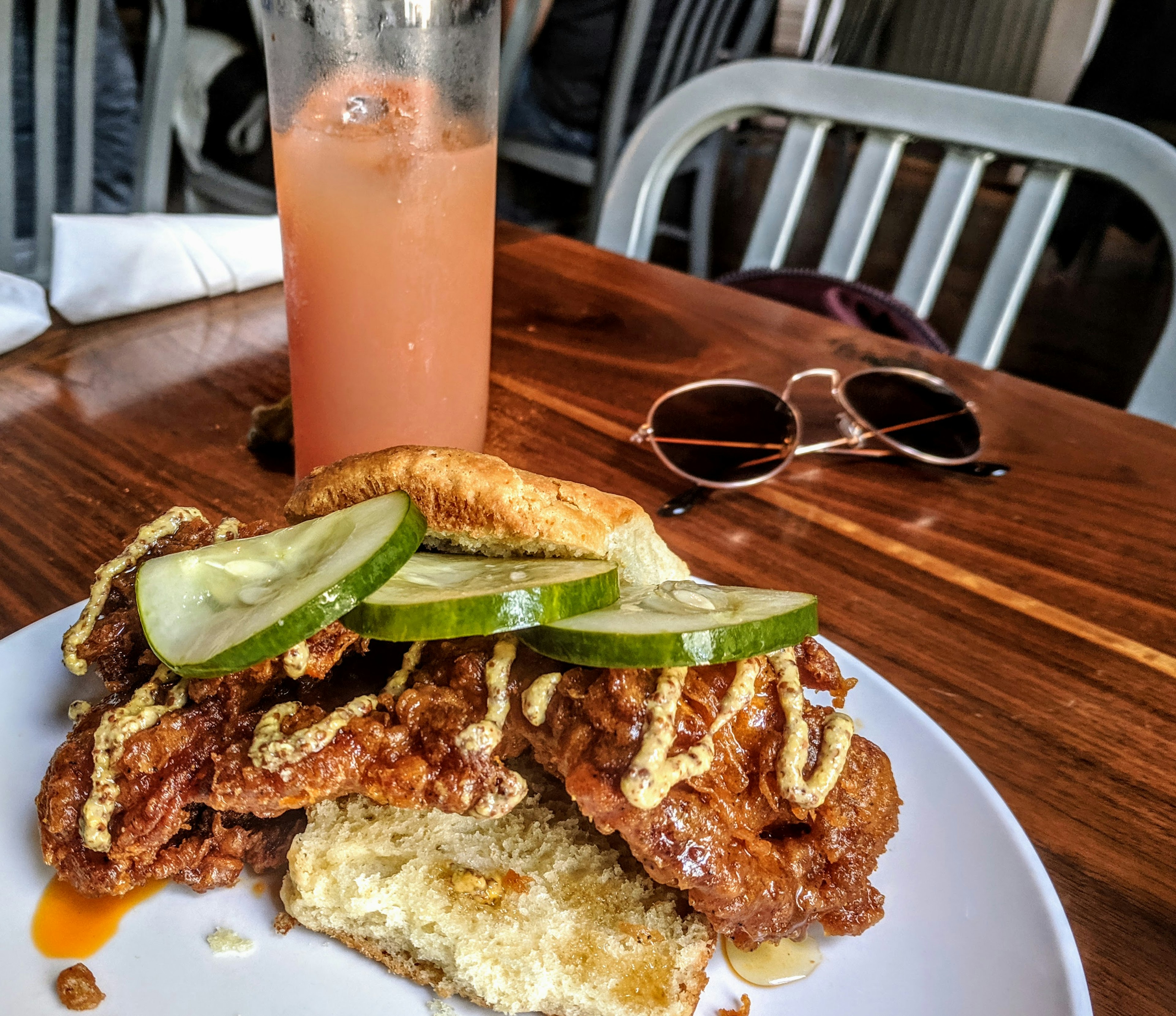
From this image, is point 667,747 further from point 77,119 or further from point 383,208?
point 77,119

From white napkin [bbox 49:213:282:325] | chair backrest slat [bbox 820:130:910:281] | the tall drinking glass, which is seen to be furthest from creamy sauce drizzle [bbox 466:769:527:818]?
chair backrest slat [bbox 820:130:910:281]

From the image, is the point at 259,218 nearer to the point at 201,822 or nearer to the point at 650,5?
the point at 201,822

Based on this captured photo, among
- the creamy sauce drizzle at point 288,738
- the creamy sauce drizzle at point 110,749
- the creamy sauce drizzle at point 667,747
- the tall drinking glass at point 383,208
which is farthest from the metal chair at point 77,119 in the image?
the creamy sauce drizzle at point 667,747

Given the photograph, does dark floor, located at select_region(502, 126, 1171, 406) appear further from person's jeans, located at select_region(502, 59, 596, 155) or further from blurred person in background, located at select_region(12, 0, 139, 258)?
blurred person in background, located at select_region(12, 0, 139, 258)

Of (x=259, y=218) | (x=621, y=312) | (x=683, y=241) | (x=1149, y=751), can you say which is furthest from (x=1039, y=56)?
(x=1149, y=751)

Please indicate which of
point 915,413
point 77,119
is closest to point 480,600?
point 915,413

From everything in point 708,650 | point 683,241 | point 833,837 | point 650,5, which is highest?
point 650,5

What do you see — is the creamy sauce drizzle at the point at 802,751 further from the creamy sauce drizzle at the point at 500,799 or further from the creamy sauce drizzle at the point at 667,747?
the creamy sauce drizzle at the point at 500,799
